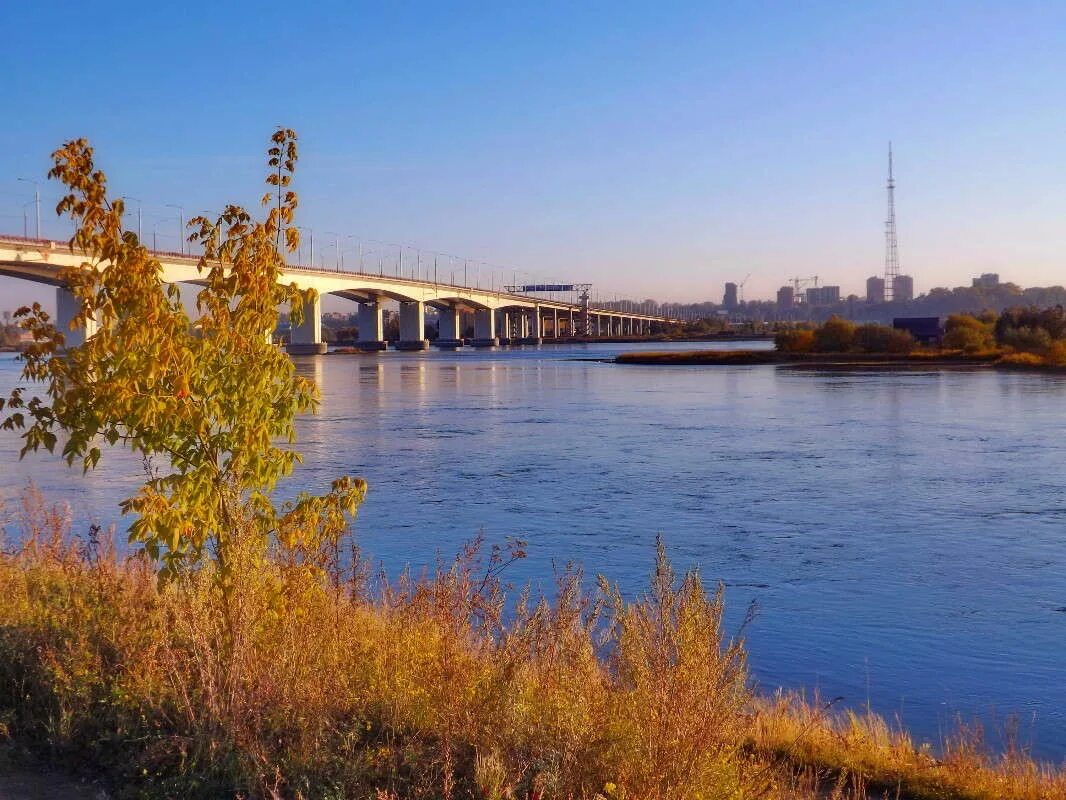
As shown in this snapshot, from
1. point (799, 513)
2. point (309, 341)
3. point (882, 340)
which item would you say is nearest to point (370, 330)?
point (309, 341)

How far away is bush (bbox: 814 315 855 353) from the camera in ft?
283

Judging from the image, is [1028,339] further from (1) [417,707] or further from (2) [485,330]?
(2) [485,330]

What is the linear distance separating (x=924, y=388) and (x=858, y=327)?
43109mm

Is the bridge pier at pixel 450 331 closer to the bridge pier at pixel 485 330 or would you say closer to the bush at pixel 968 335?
the bridge pier at pixel 485 330

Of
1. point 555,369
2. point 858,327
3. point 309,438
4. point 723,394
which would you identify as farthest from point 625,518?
point 858,327

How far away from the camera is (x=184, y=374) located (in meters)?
6.12

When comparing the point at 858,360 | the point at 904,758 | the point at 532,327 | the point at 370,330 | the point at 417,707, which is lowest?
the point at 904,758

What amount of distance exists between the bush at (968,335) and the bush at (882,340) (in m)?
2.95

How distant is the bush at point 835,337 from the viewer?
86188 millimetres

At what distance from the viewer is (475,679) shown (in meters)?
5.88

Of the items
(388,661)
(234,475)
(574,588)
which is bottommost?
(388,661)

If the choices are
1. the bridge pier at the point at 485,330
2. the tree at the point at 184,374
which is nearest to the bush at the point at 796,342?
the bridge pier at the point at 485,330

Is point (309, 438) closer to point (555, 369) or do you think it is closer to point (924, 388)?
point (924, 388)

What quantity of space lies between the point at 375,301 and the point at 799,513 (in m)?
98.7
